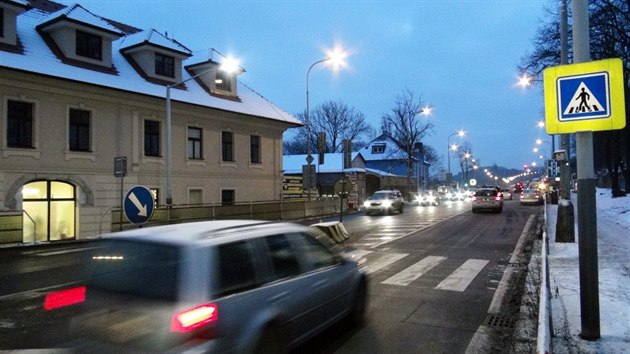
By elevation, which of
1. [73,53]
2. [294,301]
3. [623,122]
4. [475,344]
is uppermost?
[73,53]

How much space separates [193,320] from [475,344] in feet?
11.9

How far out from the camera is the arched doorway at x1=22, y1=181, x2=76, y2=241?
18.6m

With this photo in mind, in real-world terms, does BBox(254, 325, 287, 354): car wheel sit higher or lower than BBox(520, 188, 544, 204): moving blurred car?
lower

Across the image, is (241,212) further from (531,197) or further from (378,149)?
(378,149)

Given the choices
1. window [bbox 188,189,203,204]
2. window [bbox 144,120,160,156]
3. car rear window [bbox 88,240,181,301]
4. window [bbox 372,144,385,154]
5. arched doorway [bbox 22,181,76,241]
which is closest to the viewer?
car rear window [bbox 88,240,181,301]

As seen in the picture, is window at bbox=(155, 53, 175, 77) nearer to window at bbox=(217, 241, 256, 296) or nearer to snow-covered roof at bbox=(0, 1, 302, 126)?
snow-covered roof at bbox=(0, 1, 302, 126)

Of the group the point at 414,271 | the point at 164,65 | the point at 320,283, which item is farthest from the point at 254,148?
the point at 320,283

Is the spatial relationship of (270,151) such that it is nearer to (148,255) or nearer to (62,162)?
(62,162)

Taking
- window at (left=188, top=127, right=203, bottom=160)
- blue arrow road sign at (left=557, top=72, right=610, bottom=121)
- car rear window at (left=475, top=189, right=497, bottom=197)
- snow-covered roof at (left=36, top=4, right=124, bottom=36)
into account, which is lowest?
car rear window at (left=475, top=189, right=497, bottom=197)

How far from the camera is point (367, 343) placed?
5.61 meters

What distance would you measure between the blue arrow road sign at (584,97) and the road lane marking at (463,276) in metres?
4.21

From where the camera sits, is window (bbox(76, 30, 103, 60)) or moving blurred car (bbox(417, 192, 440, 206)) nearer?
window (bbox(76, 30, 103, 60))

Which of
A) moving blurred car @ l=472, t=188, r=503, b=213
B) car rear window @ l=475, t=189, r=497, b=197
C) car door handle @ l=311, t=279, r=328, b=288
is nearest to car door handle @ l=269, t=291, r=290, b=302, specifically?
car door handle @ l=311, t=279, r=328, b=288

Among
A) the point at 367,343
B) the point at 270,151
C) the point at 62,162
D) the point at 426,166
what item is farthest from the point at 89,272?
the point at 426,166
